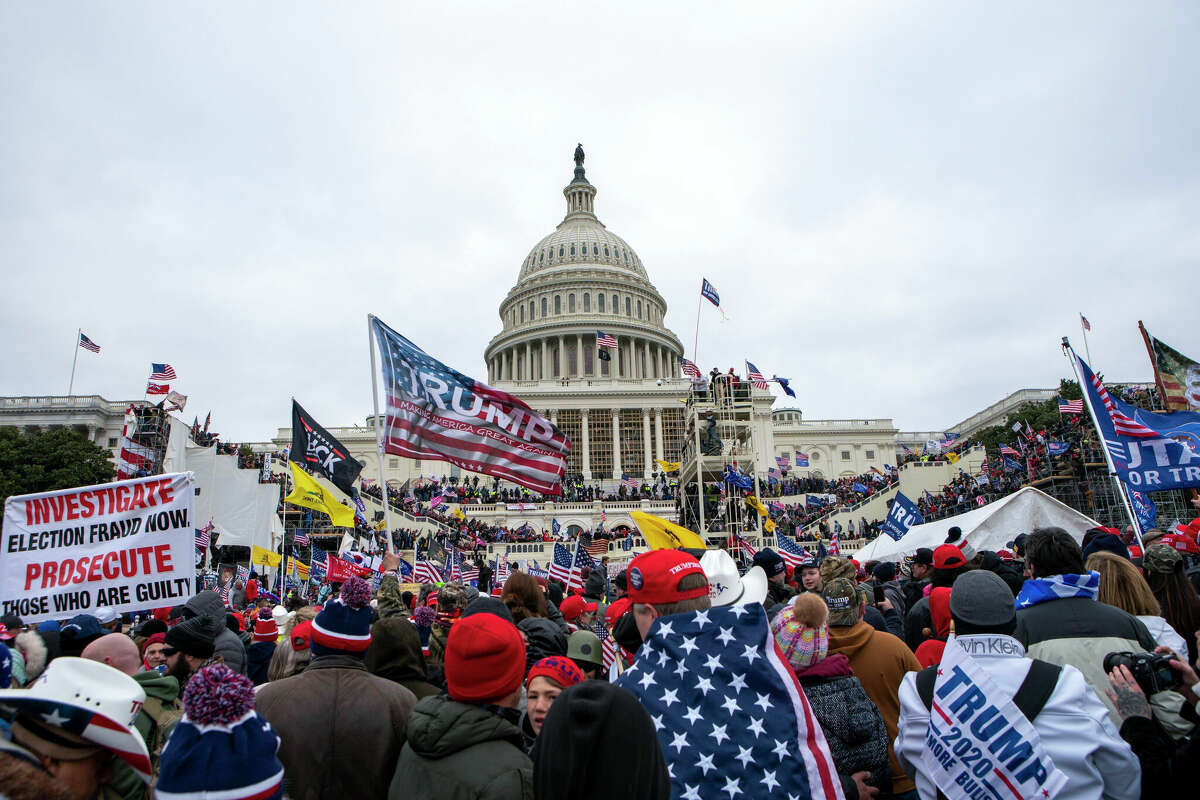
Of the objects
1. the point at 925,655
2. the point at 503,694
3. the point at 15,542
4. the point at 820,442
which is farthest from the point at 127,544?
the point at 820,442

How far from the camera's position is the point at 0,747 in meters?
2.15

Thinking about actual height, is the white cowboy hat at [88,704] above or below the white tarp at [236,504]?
below

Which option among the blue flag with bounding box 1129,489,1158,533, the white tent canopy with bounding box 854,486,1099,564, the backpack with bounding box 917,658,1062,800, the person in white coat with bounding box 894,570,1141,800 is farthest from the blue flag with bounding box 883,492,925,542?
the backpack with bounding box 917,658,1062,800

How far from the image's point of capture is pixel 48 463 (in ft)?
144

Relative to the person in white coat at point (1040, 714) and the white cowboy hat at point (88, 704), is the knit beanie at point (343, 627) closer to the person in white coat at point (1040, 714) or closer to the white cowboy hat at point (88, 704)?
the white cowboy hat at point (88, 704)

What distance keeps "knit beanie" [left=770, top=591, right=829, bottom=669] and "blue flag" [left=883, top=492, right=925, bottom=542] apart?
13.7 m

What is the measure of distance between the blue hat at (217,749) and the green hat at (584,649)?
290 centimetres

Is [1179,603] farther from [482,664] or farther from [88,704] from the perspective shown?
[88,704]

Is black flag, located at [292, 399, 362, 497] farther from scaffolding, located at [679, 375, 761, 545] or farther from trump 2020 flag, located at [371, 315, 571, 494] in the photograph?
scaffolding, located at [679, 375, 761, 545]

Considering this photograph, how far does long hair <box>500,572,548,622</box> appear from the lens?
5844 millimetres

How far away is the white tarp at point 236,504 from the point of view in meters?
20.9

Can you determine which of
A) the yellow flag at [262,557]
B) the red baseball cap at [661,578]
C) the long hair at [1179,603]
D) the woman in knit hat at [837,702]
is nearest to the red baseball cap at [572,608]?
the woman in knit hat at [837,702]

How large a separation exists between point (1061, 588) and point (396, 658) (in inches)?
142

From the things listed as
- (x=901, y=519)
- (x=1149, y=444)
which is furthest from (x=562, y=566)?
(x=1149, y=444)
